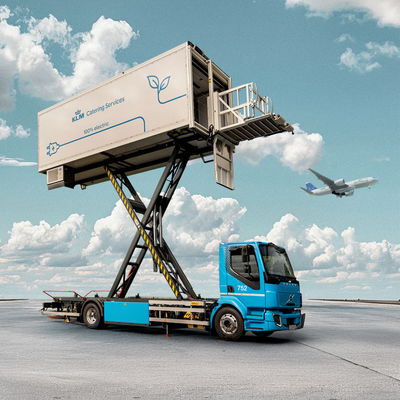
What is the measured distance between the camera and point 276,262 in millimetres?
10898

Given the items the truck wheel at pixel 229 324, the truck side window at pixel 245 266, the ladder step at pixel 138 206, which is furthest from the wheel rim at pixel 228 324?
the ladder step at pixel 138 206

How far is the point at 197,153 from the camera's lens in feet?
49.5

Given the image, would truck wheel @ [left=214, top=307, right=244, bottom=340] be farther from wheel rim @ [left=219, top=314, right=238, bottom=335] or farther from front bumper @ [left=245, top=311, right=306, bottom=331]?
front bumper @ [left=245, top=311, right=306, bottom=331]

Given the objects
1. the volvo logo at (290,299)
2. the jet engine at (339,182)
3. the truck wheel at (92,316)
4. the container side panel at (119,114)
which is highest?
the jet engine at (339,182)

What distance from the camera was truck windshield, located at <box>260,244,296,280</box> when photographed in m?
10.5

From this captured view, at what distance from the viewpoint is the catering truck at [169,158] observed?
10.6 metres

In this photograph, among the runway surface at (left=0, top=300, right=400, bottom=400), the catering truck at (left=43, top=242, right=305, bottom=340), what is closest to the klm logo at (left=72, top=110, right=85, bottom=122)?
the catering truck at (left=43, top=242, right=305, bottom=340)

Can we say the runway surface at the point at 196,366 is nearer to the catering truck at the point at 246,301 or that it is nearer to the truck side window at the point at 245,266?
the catering truck at the point at 246,301

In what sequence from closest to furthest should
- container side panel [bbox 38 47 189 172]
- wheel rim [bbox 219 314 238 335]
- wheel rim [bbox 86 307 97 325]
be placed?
wheel rim [bbox 219 314 238 335] < container side panel [bbox 38 47 189 172] < wheel rim [bbox 86 307 97 325]

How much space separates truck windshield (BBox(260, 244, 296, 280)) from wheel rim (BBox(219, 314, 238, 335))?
1425mm

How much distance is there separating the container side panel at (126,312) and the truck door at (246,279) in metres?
3.02

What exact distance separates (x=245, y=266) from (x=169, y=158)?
5567 mm

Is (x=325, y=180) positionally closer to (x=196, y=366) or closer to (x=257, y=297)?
(x=257, y=297)

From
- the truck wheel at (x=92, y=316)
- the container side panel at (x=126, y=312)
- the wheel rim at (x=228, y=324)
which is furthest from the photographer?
the truck wheel at (x=92, y=316)
